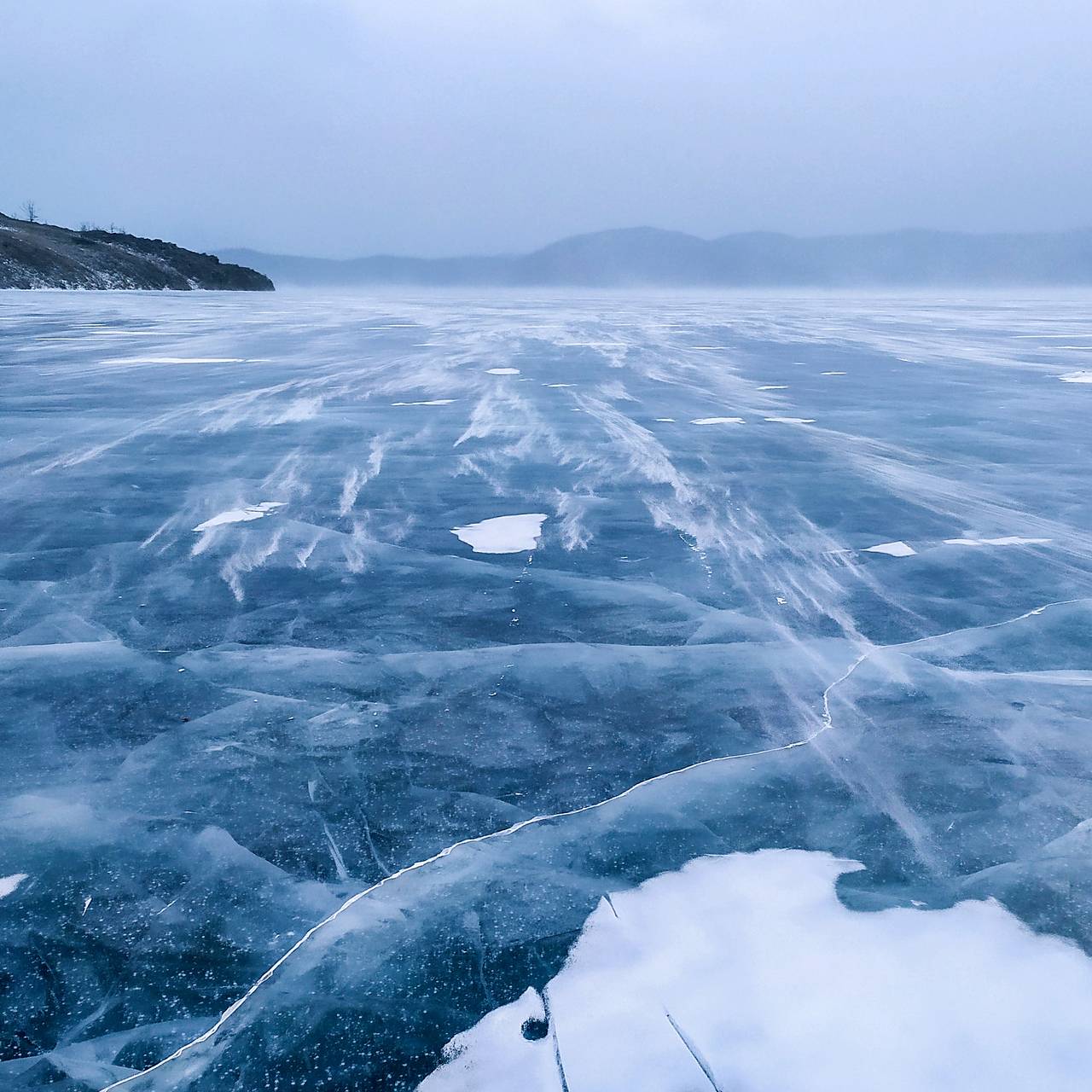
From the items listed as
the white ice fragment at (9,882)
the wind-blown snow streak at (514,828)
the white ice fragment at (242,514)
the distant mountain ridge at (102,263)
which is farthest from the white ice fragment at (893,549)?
the distant mountain ridge at (102,263)

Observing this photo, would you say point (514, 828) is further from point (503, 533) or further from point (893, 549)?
point (893, 549)

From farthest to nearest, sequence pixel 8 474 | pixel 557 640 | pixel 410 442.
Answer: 1. pixel 410 442
2. pixel 8 474
3. pixel 557 640

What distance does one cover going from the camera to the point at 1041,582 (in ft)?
11.6

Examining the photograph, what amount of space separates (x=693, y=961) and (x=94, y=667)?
2.05 metres

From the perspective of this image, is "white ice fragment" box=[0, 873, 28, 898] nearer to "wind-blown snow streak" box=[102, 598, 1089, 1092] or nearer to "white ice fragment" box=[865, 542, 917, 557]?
"wind-blown snow streak" box=[102, 598, 1089, 1092]

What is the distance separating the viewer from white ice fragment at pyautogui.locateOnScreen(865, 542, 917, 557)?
3.95 metres

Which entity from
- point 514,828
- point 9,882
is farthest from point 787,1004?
point 9,882

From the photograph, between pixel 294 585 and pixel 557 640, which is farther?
pixel 294 585

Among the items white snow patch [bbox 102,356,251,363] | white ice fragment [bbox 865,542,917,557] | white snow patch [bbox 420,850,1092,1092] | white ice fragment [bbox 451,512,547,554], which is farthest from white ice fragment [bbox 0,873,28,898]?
white snow patch [bbox 102,356,251,363]

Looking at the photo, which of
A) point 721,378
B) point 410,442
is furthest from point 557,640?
point 721,378

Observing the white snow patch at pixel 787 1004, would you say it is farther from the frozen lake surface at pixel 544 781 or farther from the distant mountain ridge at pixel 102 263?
the distant mountain ridge at pixel 102 263

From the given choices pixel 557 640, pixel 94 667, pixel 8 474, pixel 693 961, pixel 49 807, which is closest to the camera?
pixel 693 961

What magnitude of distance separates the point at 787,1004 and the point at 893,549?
282 cm

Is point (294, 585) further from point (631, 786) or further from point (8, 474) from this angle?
point (8, 474)
